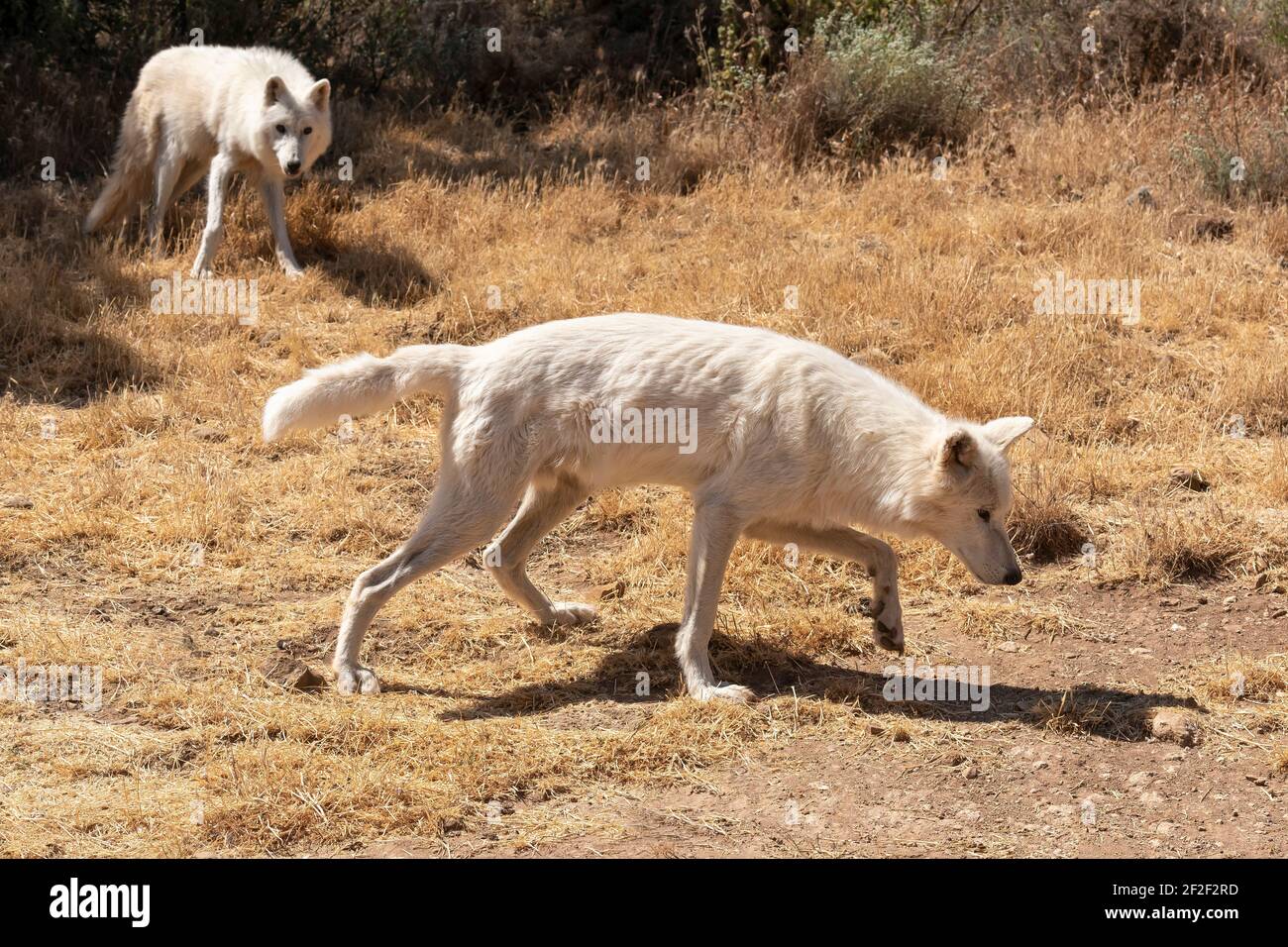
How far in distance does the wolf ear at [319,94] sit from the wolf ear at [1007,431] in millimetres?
6722

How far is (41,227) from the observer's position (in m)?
11.0

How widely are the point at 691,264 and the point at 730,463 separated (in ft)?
15.4

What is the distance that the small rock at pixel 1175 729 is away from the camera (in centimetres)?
546

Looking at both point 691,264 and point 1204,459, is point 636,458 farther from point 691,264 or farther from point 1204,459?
point 691,264

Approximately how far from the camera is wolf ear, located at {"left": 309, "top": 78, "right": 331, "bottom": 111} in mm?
10633

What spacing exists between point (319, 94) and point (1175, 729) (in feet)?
26.3

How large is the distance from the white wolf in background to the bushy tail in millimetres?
4927

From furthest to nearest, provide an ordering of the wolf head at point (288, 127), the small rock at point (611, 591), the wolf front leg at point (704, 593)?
the wolf head at point (288, 127) < the small rock at point (611, 591) < the wolf front leg at point (704, 593)

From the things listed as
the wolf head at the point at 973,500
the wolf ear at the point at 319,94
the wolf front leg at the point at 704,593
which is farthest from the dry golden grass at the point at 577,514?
the wolf ear at the point at 319,94

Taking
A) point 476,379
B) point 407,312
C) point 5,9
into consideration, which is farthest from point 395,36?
point 476,379

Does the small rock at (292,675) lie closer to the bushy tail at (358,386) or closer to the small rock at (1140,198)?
the bushy tail at (358,386)

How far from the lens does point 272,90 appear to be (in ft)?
34.5

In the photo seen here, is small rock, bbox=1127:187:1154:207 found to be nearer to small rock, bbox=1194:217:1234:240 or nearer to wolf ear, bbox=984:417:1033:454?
small rock, bbox=1194:217:1234:240

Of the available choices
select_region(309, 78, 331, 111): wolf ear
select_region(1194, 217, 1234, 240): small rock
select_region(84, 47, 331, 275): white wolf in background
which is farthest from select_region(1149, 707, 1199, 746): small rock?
select_region(309, 78, 331, 111): wolf ear
